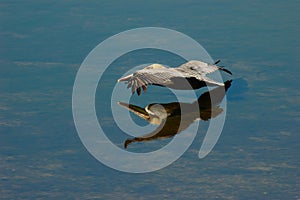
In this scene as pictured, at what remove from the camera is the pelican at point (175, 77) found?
6.03 metres

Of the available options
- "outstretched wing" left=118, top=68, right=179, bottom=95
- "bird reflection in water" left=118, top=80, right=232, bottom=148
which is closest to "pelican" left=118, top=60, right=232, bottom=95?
"outstretched wing" left=118, top=68, right=179, bottom=95

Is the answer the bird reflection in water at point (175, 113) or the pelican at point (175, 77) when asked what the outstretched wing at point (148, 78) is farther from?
the bird reflection in water at point (175, 113)

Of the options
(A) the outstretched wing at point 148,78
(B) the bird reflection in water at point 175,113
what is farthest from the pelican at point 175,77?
(B) the bird reflection in water at point 175,113

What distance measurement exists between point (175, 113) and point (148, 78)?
323mm

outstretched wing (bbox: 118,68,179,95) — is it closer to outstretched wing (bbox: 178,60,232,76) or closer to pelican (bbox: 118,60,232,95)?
pelican (bbox: 118,60,232,95)

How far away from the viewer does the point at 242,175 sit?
16.5ft

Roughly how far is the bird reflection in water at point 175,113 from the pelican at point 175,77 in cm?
13

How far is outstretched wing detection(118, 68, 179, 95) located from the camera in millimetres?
6000

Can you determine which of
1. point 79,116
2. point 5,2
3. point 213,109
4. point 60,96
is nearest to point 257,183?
point 213,109

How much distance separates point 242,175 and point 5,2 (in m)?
4.28

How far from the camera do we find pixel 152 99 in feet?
20.2

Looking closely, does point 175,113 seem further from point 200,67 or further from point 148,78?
point 200,67

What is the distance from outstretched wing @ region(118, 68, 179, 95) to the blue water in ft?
0.58

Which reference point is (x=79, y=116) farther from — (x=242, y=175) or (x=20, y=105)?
(x=242, y=175)
